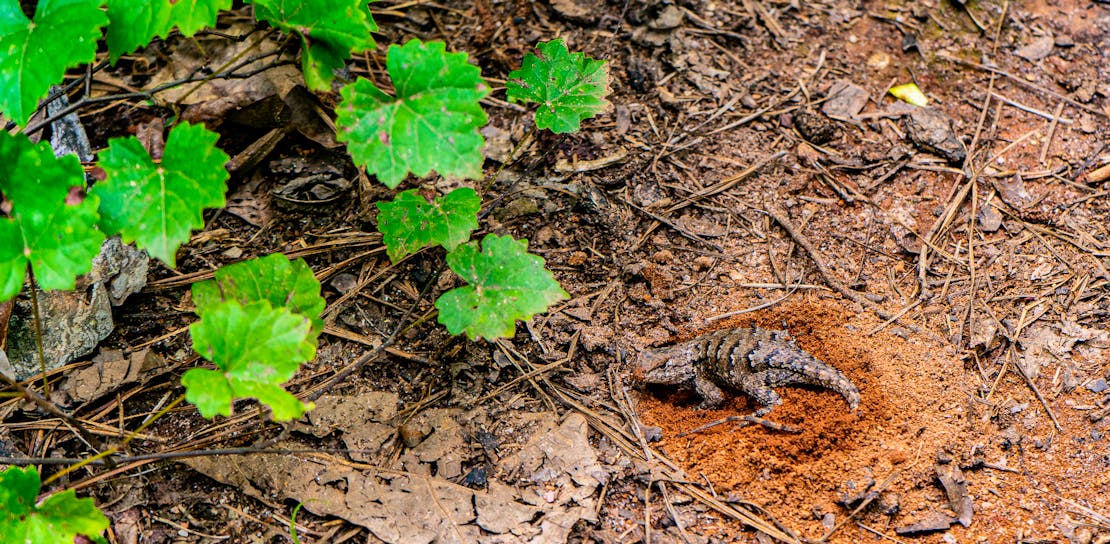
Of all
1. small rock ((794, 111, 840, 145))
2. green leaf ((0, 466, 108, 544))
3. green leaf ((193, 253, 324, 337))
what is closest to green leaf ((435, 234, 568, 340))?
green leaf ((193, 253, 324, 337))

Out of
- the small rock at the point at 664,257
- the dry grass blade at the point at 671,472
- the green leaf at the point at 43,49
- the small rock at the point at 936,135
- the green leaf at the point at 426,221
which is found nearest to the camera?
the green leaf at the point at 43,49

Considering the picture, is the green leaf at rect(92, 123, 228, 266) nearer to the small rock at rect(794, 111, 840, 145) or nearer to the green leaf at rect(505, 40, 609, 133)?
the green leaf at rect(505, 40, 609, 133)

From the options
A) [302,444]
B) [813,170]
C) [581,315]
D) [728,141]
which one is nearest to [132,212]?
[302,444]

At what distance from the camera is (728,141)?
12.6 ft

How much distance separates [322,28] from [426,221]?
2.73ft

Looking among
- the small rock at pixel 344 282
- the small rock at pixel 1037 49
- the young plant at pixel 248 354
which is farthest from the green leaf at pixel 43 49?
the small rock at pixel 1037 49

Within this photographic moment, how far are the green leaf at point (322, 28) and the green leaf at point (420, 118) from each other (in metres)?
0.16

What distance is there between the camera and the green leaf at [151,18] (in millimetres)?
2328

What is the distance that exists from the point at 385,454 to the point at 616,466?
0.90 meters

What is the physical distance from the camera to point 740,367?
3.25 m

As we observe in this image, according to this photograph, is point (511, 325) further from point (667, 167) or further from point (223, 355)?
point (667, 167)

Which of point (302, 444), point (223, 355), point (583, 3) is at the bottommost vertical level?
point (302, 444)

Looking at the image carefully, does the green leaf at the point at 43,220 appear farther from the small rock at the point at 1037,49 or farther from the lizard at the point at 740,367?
the small rock at the point at 1037,49

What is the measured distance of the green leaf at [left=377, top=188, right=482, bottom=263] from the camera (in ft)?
9.51
